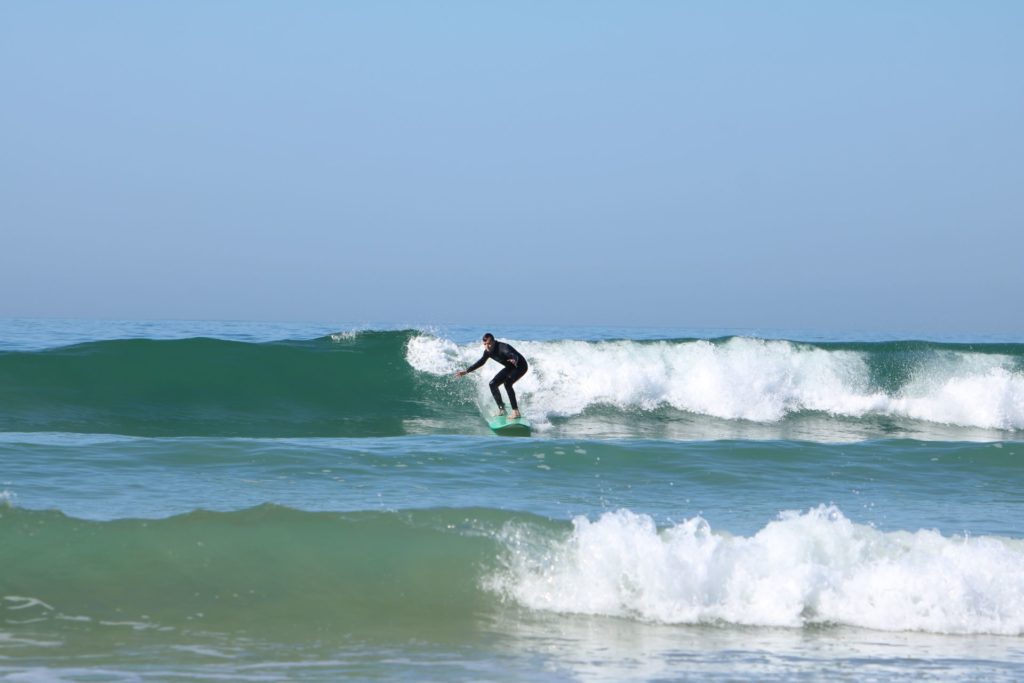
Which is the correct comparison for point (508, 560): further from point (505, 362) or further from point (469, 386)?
point (469, 386)

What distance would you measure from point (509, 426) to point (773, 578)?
9.41m

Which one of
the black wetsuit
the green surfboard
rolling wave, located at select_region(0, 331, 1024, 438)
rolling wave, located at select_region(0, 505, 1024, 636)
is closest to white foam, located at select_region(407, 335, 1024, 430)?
rolling wave, located at select_region(0, 331, 1024, 438)

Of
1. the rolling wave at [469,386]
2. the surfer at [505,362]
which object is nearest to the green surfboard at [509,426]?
the surfer at [505,362]

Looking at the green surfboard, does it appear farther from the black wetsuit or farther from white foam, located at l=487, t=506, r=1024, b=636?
white foam, located at l=487, t=506, r=1024, b=636

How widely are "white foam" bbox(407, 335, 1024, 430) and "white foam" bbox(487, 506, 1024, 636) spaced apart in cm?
1235

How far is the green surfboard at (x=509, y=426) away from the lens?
1652 cm

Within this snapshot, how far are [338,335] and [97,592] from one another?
16.9 metres

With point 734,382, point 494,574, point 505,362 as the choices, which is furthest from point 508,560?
point 734,382

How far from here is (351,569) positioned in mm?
7664

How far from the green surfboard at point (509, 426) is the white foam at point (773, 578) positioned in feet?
28.3

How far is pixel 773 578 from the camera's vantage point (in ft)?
23.9

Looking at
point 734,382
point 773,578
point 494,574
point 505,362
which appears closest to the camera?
point 773,578

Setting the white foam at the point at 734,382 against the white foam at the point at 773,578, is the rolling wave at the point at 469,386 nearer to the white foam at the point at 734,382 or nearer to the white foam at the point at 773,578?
the white foam at the point at 734,382

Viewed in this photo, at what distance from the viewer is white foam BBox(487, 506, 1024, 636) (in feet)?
23.2
